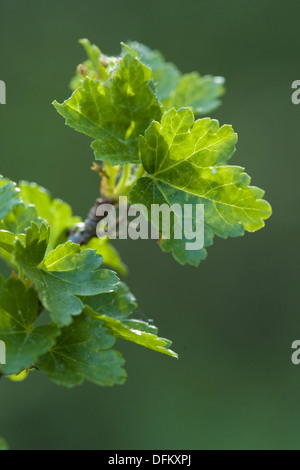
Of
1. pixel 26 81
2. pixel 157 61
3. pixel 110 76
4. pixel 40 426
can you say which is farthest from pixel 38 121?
pixel 110 76

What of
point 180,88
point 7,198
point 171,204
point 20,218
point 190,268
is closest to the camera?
point 7,198

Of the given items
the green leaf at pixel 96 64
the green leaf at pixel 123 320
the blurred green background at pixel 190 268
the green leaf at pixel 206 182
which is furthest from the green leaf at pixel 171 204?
the blurred green background at pixel 190 268

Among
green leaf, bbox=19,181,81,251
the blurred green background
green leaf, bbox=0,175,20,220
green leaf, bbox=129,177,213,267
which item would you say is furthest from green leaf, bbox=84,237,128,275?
the blurred green background

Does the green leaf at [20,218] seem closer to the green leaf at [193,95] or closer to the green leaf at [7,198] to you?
the green leaf at [7,198]

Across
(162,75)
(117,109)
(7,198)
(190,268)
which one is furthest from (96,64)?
(190,268)

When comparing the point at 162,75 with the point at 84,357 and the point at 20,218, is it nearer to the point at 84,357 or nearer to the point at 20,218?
the point at 20,218
